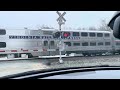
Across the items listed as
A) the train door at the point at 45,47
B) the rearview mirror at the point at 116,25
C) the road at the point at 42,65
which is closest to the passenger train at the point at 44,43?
the train door at the point at 45,47

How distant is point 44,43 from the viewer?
19188 millimetres

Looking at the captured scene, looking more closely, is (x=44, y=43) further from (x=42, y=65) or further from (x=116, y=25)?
(x=116, y=25)

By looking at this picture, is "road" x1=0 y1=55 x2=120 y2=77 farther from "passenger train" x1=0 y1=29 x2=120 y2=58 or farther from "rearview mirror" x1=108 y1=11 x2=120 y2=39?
"passenger train" x1=0 y1=29 x2=120 y2=58

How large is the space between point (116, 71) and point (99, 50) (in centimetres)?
1935

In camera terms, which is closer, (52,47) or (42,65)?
(42,65)

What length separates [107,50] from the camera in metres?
22.1

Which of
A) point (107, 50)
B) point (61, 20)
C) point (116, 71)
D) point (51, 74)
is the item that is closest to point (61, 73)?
point (51, 74)

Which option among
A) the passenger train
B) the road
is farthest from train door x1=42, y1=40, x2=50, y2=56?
the road

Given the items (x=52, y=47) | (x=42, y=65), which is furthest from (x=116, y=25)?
(x=52, y=47)

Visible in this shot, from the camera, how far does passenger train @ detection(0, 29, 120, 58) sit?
1803 centimetres
